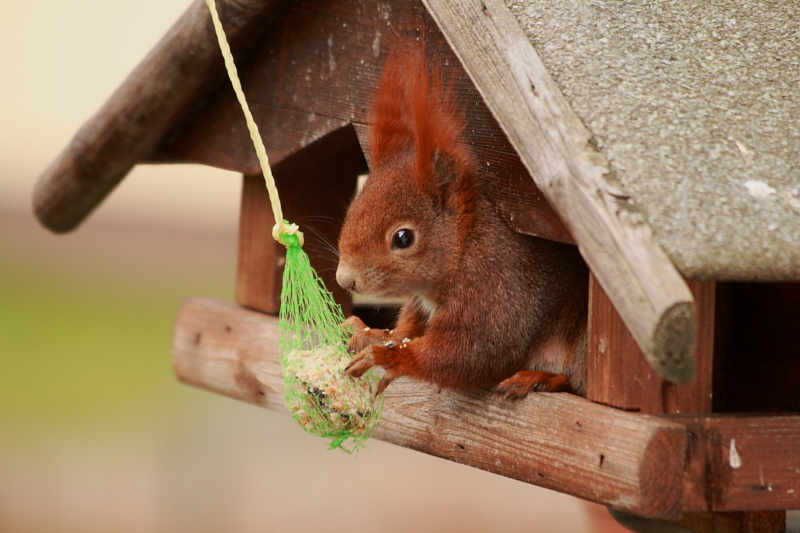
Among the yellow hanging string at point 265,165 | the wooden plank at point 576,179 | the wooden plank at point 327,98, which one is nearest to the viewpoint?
the wooden plank at point 576,179

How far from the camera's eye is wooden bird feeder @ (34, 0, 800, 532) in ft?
4.20

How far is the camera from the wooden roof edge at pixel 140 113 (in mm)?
2219

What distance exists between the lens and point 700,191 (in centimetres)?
133

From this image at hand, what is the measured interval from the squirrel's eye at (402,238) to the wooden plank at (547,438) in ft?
0.88

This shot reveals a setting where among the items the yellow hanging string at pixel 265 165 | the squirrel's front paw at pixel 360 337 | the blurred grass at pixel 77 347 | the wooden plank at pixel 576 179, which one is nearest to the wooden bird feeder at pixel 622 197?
the wooden plank at pixel 576 179

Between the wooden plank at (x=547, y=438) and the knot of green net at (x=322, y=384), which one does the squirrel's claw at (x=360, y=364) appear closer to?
the knot of green net at (x=322, y=384)

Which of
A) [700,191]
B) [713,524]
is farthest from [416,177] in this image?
[713,524]

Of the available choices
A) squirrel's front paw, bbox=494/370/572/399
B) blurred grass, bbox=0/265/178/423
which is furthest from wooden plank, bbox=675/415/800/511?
blurred grass, bbox=0/265/178/423

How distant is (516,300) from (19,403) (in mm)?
5225

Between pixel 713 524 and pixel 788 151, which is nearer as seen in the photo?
pixel 788 151

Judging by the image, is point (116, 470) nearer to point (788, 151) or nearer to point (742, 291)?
point (742, 291)

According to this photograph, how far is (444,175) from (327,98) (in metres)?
0.42

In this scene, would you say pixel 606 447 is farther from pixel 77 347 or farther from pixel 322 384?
pixel 77 347

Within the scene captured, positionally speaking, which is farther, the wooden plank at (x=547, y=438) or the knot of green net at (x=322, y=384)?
the knot of green net at (x=322, y=384)
